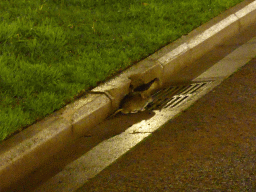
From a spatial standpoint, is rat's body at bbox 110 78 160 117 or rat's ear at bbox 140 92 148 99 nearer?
rat's body at bbox 110 78 160 117

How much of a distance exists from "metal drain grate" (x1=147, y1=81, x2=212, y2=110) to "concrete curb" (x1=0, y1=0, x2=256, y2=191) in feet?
0.80

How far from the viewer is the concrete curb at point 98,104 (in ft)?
11.8

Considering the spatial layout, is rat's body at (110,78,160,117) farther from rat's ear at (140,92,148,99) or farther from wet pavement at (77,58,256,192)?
wet pavement at (77,58,256,192)

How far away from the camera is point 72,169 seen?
360 cm

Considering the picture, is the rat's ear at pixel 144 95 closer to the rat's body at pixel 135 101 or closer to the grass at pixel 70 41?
the rat's body at pixel 135 101

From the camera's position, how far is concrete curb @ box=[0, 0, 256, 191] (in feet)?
11.8

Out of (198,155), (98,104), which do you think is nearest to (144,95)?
(98,104)

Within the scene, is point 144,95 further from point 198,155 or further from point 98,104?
point 198,155

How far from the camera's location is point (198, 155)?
139 inches

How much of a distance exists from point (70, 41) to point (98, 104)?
1589mm

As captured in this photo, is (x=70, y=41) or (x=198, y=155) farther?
(x=70, y=41)

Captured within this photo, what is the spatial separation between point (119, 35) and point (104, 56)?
67cm

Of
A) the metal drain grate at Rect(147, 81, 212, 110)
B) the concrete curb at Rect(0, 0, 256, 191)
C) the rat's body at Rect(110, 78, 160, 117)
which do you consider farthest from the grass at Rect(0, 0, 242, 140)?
the metal drain grate at Rect(147, 81, 212, 110)

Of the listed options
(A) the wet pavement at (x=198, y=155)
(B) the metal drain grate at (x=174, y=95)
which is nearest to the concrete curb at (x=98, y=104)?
(B) the metal drain grate at (x=174, y=95)
